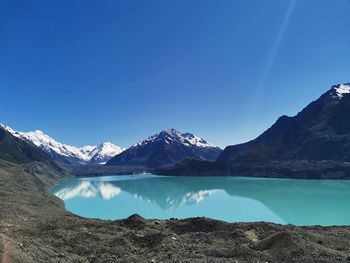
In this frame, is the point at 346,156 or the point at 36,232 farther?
the point at 346,156

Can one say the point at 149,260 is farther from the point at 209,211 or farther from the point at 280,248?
the point at 209,211

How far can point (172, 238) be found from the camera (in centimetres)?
2278

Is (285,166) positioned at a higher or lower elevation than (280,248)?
higher

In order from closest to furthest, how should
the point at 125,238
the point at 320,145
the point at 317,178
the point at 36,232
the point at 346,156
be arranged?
1. the point at 125,238
2. the point at 36,232
3. the point at 317,178
4. the point at 346,156
5. the point at 320,145

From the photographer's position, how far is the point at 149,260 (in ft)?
60.8

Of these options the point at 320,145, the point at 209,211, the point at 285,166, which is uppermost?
the point at 320,145

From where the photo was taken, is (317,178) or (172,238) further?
(317,178)

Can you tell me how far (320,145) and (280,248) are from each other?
186 meters

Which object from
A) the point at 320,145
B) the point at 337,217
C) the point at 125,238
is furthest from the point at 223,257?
the point at 320,145

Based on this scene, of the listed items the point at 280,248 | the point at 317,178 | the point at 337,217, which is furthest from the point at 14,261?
the point at 317,178

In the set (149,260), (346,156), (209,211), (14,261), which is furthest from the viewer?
(346,156)

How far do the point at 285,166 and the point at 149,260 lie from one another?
16930cm

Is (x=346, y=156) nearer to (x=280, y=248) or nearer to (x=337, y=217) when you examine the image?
(x=337, y=217)

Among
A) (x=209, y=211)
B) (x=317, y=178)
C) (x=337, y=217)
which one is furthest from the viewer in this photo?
(x=317, y=178)
